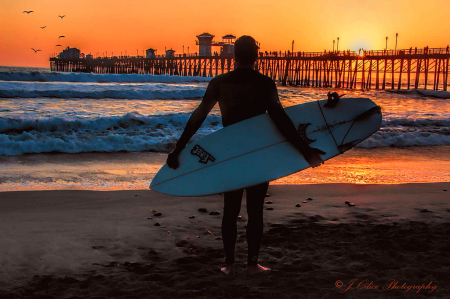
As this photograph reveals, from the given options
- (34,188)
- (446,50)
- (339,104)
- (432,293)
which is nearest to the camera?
(432,293)

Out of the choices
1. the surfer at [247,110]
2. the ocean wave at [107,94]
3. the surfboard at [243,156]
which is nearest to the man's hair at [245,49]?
the surfer at [247,110]

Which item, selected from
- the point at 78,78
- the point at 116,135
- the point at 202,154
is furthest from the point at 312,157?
the point at 78,78

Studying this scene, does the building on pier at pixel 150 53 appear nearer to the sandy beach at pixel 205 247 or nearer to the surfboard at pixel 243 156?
the sandy beach at pixel 205 247

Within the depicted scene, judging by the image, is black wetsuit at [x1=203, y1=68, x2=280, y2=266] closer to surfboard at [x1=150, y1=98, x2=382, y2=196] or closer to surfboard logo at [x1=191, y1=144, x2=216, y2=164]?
surfboard at [x1=150, y1=98, x2=382, y2=196]

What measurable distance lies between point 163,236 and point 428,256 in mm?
2033

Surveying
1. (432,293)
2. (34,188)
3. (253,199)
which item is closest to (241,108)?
(253,199)

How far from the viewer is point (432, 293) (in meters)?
2.57

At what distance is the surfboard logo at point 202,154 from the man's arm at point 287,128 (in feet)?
1.84

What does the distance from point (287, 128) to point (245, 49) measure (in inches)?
23.1

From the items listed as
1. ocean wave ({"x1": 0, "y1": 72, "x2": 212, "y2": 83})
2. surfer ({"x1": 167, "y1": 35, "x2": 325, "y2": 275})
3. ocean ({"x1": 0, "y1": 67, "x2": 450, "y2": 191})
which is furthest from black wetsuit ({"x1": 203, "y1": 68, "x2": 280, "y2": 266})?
ocean wave ({"x1": 0, "y1": 72, "x2": 212, "y2": 83})

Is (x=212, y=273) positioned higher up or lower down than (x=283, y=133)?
lower down

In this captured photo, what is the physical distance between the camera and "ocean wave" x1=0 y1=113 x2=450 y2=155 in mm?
8930

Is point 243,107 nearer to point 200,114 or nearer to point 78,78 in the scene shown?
point 200,114

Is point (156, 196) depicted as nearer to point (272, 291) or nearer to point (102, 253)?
point (102, 253)
